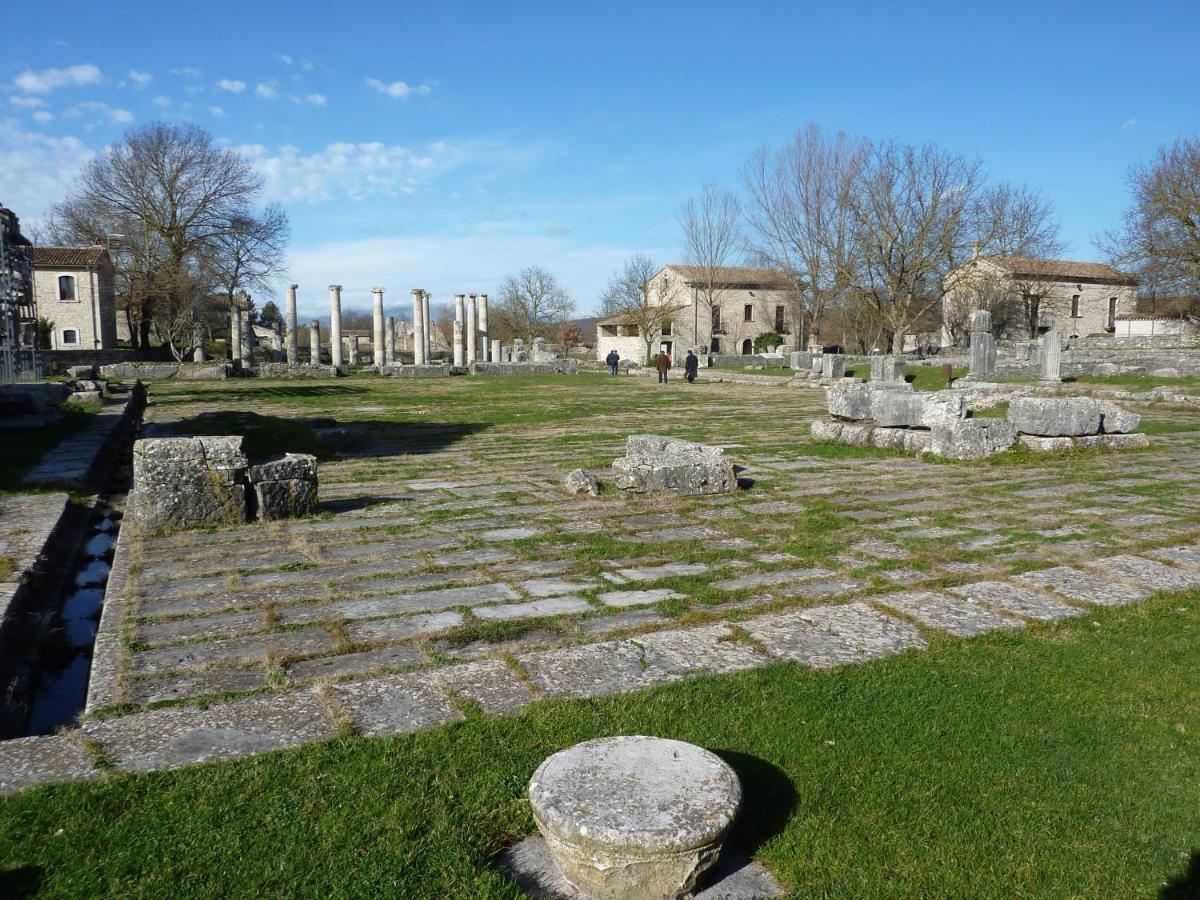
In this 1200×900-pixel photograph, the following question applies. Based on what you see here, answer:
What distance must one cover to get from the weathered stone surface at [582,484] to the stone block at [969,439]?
4766 mm

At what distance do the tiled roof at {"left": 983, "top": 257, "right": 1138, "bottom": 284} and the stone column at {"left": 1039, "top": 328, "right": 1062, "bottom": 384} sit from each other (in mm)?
23227

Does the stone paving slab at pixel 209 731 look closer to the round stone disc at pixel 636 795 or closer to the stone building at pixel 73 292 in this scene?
the round stone disc at pixel 636 795

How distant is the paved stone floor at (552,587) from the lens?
11.6 feet

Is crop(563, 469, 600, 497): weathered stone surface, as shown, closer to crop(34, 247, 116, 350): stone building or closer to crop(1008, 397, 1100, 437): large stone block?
crop(1008, 397, 1100, 437): large stone block

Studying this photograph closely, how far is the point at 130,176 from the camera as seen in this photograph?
41406 mm

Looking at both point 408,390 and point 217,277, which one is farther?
point 217,277

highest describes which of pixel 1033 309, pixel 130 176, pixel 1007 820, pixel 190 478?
pixel 130 176

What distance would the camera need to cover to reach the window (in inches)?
1774

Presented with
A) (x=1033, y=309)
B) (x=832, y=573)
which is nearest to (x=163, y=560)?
(x=832, y=573)

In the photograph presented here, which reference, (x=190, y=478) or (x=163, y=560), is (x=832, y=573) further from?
(x=190, y=478)

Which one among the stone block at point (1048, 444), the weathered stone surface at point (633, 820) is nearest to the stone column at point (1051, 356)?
the stone block at point (1048, 444)

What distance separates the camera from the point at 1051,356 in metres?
23.7

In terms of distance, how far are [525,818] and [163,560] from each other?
4.02m

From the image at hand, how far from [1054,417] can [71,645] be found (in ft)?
35.5
